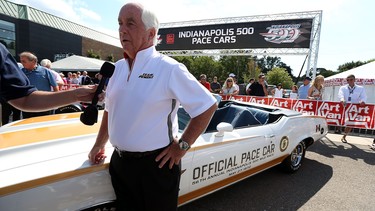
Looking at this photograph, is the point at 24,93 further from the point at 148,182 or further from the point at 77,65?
the point at 77,65

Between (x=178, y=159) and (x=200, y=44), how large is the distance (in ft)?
46.1

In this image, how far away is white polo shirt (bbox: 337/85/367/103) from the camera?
6717 millimetres

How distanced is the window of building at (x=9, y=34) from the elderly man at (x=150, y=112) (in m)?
36.6

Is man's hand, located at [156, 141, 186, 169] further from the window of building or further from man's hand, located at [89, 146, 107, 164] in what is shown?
the window of building

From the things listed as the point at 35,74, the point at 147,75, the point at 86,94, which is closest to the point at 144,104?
the point at 147,75

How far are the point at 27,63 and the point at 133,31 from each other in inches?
152

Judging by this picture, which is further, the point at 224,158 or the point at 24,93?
the point at 224,158

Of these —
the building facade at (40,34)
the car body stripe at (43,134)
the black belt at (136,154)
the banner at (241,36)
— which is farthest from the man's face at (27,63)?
the building facade at (40,34)

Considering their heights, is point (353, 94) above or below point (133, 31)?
below

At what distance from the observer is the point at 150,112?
4.65 feet

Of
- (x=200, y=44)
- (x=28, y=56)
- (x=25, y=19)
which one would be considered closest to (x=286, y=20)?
(x=200, y=44)

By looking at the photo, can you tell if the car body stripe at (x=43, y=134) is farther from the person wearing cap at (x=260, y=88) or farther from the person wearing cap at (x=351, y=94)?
the person wearing cap at (x=260, y=88)

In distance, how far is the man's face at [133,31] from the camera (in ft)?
4.73

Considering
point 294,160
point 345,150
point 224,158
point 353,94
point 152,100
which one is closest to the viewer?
point 152,100
